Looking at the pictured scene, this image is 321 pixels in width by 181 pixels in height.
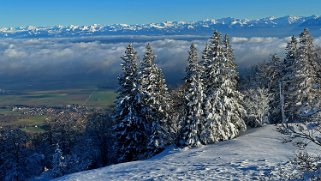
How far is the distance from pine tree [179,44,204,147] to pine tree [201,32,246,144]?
1.18m

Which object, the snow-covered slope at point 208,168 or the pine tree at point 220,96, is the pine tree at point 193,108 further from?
the snow-covered slope at point 208,168

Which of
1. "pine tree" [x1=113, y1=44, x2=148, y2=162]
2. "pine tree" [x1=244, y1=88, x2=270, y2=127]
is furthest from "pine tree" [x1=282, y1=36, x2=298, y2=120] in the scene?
"pine tree" [x1=113, y1=44, x2=148, y2=162]

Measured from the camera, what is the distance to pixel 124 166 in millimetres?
32438

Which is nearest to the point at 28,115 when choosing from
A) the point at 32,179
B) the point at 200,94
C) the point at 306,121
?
the point at 32,179

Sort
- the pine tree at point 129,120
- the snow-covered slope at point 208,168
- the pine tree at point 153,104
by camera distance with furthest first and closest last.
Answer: the pine tree at point 129,120 → the pine tree at point 153,104 → the snow-covered slope at point 208,168

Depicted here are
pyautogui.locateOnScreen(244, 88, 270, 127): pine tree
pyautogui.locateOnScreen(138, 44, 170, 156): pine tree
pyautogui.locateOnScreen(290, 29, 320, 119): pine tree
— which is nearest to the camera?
pyautogui.locateOnScreen(138, 44, 170, 156): pine tree

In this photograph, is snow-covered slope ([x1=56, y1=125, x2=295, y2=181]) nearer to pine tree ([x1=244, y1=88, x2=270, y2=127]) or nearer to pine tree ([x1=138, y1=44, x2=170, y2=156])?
pine tree ([x1=138, y1=44, x2=170, y2=156])

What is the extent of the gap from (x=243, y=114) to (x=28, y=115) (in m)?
144

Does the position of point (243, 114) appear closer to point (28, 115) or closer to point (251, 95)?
point (251, 95)

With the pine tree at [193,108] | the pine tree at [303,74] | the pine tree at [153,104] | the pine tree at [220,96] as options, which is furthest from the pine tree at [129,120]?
the pine tree at [303,74]

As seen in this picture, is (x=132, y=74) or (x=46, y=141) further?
(x=46, y=141)

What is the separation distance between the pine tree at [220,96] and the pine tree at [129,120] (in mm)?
7149

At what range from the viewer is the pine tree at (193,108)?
1679 inches

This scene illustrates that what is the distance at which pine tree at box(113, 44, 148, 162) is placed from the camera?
4566cm
